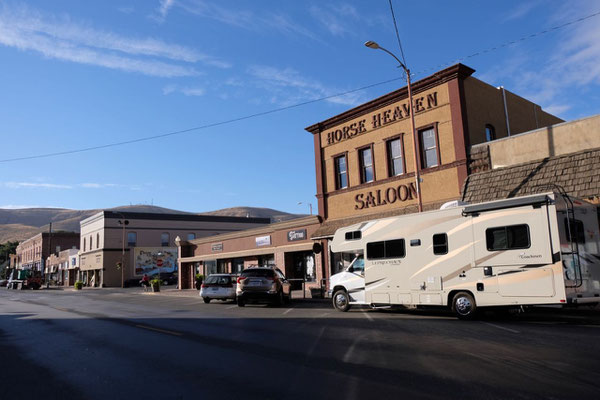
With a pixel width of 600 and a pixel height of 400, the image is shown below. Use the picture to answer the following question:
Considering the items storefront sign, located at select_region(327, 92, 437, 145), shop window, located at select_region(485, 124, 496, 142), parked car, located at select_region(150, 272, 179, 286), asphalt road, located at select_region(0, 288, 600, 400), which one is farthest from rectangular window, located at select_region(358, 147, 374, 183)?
parked car, located at select_region(150, 272, 179, 286)

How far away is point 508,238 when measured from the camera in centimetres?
1213

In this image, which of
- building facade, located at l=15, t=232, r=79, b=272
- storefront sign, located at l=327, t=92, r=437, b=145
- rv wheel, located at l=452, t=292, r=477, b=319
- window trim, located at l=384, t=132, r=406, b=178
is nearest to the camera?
rv wheel, located at l=452, t=292, r=477, b=319

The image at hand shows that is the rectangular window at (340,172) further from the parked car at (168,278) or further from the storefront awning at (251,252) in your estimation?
the parked car at (168,278)

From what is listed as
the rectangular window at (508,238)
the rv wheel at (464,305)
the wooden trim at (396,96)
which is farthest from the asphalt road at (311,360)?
the wooden trim at (396,96)

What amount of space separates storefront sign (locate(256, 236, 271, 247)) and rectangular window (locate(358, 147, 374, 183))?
30.6 ft

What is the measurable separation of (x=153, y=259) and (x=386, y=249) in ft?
178

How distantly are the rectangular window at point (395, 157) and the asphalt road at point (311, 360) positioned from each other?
11866mm

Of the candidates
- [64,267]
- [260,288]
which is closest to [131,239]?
[64,267]

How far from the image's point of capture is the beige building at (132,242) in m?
62.4

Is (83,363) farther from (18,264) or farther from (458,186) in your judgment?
(18,264)

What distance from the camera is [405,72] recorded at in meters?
19.1

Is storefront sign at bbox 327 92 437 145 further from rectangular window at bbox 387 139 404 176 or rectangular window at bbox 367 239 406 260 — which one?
rectangular window at bbox 367 239 406 260

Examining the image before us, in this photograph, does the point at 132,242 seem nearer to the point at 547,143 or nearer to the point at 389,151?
the point at 389,151

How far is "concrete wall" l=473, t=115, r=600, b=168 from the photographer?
55.6 feet
